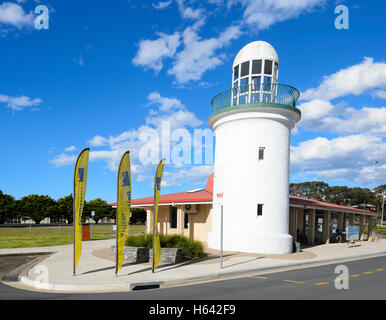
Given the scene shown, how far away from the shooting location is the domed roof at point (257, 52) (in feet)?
59.0

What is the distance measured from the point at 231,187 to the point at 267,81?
6.08 m

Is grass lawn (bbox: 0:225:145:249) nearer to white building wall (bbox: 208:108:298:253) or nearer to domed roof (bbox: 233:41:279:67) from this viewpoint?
white building wall (bbox: 208:108:298:253)

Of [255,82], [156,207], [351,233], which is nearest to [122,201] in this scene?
[156,207]

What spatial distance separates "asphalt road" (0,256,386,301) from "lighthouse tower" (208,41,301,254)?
5701 millimetres

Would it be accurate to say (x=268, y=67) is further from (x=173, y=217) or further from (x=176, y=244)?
(x=173, y=217)

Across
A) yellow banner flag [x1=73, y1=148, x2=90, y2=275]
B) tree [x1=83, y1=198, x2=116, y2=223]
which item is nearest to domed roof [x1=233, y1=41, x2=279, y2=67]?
yellow banner flag [x1=73, y1=148, x2=90, y2=275]

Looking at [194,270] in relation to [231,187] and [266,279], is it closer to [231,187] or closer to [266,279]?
[266,279]

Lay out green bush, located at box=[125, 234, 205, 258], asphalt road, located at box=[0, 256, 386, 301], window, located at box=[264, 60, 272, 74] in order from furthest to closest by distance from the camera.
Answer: window, located at box=[264, 60, 272, 74] < green bush, located at box=[125, 234, 205, 258] < asphalt road, located at box=[0, 256, 386, 301]

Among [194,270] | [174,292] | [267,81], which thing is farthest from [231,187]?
[174,292]

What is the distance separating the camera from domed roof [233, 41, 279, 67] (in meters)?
18.0

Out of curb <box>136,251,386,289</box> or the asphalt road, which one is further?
curb <box>136,251,386,289</box>

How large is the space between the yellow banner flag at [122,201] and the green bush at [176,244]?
3.47m

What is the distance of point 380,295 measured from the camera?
8.54 meters
